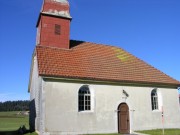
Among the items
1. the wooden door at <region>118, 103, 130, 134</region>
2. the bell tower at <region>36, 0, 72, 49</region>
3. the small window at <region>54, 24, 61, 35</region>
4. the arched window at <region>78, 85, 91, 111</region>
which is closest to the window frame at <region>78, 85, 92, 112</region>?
the arched window at <region>78, 85, 91, 111</region>

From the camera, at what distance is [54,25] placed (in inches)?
834

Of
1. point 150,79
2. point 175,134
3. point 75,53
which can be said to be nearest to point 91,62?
point 75,53

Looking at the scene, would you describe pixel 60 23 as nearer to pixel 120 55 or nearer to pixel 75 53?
pixel 75 53

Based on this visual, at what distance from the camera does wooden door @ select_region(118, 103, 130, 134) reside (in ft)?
62.1

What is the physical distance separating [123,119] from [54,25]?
34.3ft

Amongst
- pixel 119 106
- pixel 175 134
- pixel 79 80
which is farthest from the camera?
pixel 119 106

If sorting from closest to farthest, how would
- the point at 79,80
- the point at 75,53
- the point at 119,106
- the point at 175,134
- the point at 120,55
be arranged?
the point at 175,134 → the point at 79,80 → the point at 119,106 → the point at 75,53 → the point at 120,55

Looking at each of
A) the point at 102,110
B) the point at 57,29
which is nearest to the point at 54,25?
the point at 57,29

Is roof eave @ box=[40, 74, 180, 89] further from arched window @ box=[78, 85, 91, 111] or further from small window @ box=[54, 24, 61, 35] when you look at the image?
small window @ box=[54, 24, 61, 35]

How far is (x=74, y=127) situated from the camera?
55.7ft

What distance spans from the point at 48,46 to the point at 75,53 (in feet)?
8.12

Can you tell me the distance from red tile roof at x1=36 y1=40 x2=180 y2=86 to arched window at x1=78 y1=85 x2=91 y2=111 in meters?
1.09

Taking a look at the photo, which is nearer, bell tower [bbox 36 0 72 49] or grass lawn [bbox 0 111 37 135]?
bell tower [bbox 36 0 72 49]

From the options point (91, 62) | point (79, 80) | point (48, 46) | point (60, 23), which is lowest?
point (79, 80)
